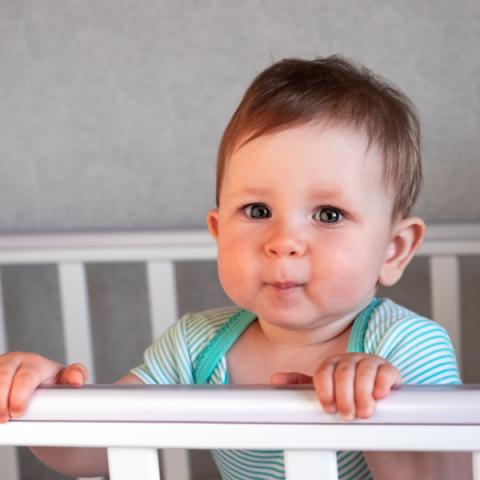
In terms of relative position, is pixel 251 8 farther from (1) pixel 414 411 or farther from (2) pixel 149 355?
(1) pixel 414 411

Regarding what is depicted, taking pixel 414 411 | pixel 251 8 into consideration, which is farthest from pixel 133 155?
pixel 414 411

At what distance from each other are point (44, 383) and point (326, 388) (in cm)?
26

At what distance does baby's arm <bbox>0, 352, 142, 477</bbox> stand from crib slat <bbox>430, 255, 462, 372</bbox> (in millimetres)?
602

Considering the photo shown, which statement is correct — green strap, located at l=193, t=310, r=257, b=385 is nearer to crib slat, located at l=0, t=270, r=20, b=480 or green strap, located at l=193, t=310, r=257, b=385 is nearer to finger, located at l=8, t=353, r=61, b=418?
finger, located at l=8, t=353, r=61, b=418

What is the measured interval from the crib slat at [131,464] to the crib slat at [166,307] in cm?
72

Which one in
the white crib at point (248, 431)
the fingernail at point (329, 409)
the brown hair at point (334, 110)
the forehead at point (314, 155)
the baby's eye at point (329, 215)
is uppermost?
the brown hair at point (334, 110)

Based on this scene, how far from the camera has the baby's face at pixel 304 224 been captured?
0.93 m

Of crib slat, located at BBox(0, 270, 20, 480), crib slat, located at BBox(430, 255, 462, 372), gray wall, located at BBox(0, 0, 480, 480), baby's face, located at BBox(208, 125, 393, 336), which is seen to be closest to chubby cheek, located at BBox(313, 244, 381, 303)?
baby's face, located at BBox(208, 125, 393, 336)

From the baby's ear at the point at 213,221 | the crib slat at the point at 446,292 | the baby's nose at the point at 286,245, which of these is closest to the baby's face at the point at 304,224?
the baby's nose at the point at 286,245

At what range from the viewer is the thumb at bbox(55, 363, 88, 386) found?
0.88 metres

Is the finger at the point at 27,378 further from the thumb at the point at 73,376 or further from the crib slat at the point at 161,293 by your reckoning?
the crib slat at the point at 161,293

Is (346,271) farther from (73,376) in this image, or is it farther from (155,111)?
(155,111)

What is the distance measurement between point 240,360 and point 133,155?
2.11 ft

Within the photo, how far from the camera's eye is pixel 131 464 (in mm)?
792
